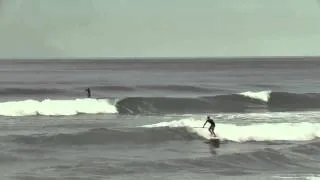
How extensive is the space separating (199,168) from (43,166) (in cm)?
470

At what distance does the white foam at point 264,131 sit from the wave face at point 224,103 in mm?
12033

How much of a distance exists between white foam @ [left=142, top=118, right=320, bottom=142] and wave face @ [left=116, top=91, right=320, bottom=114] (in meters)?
12.0

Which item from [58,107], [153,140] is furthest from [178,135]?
[58,107]

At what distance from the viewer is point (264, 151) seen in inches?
826

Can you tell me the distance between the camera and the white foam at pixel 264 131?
1024 inches

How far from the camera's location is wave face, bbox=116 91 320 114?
40844 mm

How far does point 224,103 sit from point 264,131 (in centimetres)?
1721

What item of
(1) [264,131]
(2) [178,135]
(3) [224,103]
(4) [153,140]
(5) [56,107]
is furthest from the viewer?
(3) [224,103]

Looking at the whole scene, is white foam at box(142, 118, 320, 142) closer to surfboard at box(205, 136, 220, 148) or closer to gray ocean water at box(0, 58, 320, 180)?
gray ocean water at box(0, 58, 320, 180)

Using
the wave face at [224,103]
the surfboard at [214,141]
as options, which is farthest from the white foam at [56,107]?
the surfboard at [214,141]

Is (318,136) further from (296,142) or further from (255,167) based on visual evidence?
(255,167)

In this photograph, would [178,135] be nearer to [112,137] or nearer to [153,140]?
[153,140]

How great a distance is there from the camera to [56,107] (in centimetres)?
3969

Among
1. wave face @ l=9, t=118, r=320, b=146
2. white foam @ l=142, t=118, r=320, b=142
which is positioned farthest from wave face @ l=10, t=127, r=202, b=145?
white foam @ l=142, t=118, r=320, b=142
